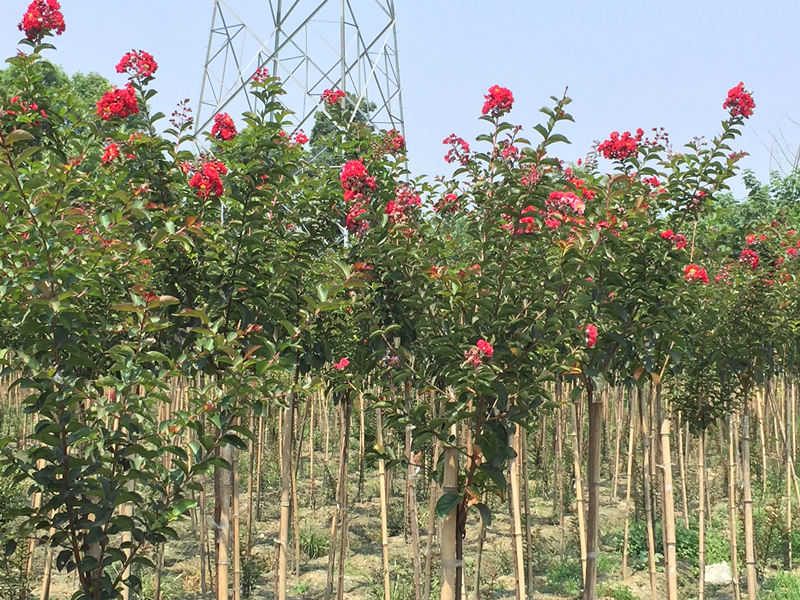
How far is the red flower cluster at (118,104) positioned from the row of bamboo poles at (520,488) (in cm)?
158

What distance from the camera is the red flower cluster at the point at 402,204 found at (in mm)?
3713

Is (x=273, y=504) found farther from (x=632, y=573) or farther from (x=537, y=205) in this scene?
(x=537, y=205)

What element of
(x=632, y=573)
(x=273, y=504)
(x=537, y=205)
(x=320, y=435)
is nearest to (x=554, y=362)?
(x=537, y=205)

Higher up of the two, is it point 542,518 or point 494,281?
point 494,281

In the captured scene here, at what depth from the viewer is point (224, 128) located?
395 centimetres

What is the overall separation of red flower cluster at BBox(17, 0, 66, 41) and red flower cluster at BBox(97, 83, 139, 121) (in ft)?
1.34

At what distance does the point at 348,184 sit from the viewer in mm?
3738

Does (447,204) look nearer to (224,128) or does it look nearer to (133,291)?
(224,128)

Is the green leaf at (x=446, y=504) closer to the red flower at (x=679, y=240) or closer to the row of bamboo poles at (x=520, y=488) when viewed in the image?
the row of bamboo poles at (x=520, y=488)

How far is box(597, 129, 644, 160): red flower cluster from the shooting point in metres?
4.16

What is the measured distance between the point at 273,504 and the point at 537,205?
824cm

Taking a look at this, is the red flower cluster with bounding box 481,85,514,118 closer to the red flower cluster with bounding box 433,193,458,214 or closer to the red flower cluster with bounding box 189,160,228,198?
the red flower cluster with bounding box 433,193,458,214

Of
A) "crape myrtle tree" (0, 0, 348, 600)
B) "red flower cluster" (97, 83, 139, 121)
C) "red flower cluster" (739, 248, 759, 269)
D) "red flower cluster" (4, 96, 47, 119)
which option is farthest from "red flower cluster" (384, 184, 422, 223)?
"red flower cluster" (739, 248, 759, 269)

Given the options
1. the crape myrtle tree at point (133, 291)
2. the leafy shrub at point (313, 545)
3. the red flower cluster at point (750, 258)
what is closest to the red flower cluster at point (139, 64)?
the crape myrtle tree at point (133, 291)
